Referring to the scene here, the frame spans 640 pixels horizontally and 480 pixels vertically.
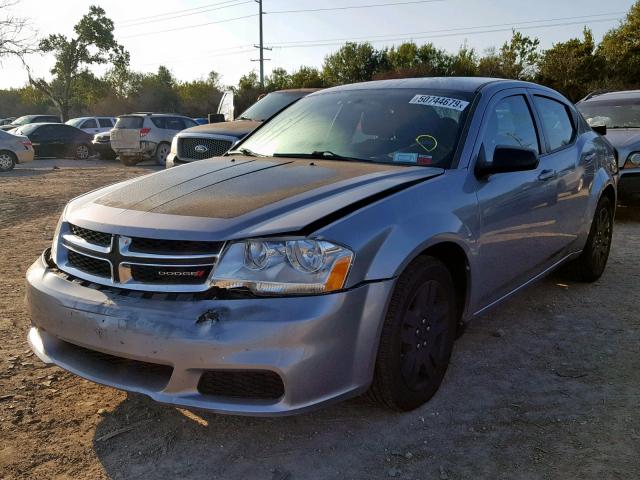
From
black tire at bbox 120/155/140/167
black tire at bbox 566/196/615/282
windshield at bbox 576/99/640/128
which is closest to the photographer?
black tire at bbox 566/196/615/282

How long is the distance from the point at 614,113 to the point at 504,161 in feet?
21.8

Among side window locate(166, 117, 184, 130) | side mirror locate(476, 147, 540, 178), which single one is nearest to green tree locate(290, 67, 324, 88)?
side window locate(166, 117, 184, 130)

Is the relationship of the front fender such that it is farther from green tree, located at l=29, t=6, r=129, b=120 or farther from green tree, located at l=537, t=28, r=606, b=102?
green tree, located at l=29, t=6, r=129, b=120

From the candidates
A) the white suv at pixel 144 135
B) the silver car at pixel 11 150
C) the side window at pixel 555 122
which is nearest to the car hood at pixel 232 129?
the side window at pixel 555 122

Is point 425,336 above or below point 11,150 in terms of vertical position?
above

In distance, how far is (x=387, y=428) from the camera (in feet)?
9.01

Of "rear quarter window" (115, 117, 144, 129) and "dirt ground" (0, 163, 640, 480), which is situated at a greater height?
"rear quarter window" (115, 117, 144, 129)

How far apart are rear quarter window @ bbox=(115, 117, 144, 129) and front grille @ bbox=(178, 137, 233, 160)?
969 centimetres

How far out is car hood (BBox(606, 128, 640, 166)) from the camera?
768 centimetres

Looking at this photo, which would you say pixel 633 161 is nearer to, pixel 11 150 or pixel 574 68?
pixel 11 150

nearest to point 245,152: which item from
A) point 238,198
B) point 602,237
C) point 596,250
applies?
point 238,198

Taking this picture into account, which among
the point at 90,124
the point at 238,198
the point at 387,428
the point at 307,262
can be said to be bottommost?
the point at 387,428

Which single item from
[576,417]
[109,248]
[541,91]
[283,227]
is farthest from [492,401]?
[541,91]

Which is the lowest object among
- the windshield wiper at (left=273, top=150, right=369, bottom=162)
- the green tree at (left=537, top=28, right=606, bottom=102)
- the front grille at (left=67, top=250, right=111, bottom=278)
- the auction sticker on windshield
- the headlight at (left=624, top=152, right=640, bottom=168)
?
the front grille at (left=67, top=250, right=111, bottom=278)
